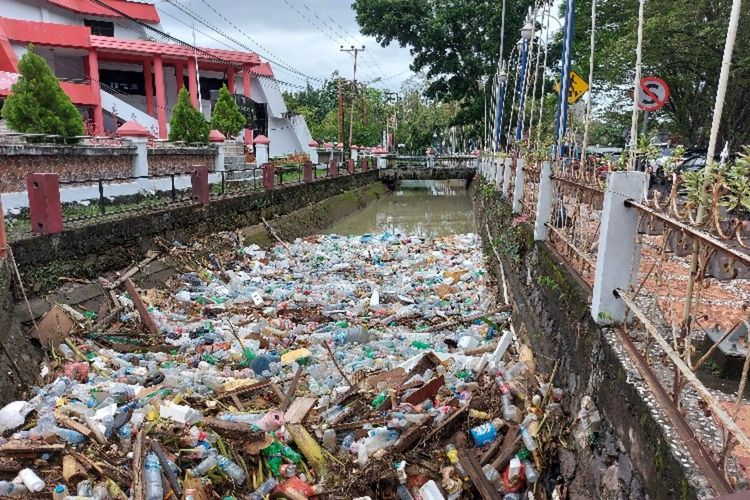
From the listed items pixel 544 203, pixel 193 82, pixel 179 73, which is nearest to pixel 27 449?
pixel 544 203

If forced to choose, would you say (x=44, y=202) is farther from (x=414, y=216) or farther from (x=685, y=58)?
(x=685, y=58)

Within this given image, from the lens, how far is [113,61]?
89.4 ft

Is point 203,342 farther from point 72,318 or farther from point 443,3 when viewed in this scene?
point 443,3

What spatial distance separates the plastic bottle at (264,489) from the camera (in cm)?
353

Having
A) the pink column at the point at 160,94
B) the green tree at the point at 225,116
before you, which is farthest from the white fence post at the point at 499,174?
the pink column at the point at 160,94

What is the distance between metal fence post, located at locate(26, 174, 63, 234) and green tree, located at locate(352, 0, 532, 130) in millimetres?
25793

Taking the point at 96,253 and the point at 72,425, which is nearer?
the point at 72,425

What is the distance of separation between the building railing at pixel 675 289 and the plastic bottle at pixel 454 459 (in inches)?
53.2

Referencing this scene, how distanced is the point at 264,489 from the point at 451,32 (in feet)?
99.4

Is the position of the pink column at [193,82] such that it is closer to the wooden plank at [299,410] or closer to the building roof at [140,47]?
the building roof at [140,47]

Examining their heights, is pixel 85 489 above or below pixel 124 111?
below

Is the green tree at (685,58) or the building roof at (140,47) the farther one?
the building roof at (140,47)

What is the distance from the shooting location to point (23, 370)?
512cm

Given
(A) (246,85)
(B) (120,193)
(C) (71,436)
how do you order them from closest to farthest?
(C) (71,436) < (B) (120,193) < (A) (246,85)
